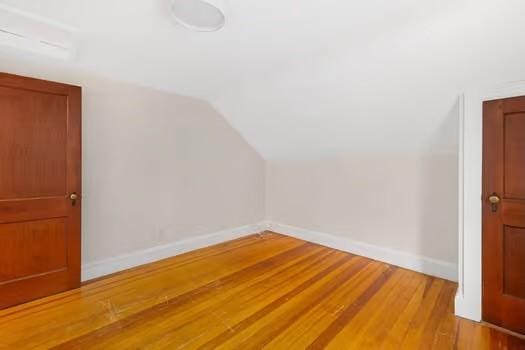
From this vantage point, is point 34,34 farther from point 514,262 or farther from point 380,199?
point 514,262

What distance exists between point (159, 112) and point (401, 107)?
2.64 metres

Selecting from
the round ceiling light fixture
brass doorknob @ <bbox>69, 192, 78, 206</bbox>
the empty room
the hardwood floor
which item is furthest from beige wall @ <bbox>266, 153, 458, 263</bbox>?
brass doorknob @ <bbox>69, 192, 78, 206</bbox>

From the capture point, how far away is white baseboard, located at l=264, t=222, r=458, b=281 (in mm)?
2846

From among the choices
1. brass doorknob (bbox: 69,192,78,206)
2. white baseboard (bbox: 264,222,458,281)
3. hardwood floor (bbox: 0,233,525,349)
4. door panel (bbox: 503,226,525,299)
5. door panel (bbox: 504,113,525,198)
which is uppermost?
door panel (bbox: 504,113,525,198)

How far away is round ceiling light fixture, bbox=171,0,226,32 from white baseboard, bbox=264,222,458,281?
9.91ft

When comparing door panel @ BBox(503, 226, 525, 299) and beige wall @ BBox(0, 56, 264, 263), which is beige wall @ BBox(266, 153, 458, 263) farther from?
beige wall @ BBox(0, 56, 264, 263)

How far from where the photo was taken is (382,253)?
3.33 meters

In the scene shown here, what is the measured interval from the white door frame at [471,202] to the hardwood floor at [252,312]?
19cm

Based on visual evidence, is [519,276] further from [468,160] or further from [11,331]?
[11,331]

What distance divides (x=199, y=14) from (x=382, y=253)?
3167 mm

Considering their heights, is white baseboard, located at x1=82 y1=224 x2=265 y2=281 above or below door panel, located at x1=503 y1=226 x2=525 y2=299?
below

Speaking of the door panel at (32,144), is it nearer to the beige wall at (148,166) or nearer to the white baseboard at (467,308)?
the beige wall at (148,166)

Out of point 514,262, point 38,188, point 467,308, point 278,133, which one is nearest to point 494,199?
point 514,262

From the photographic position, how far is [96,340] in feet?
6.02
